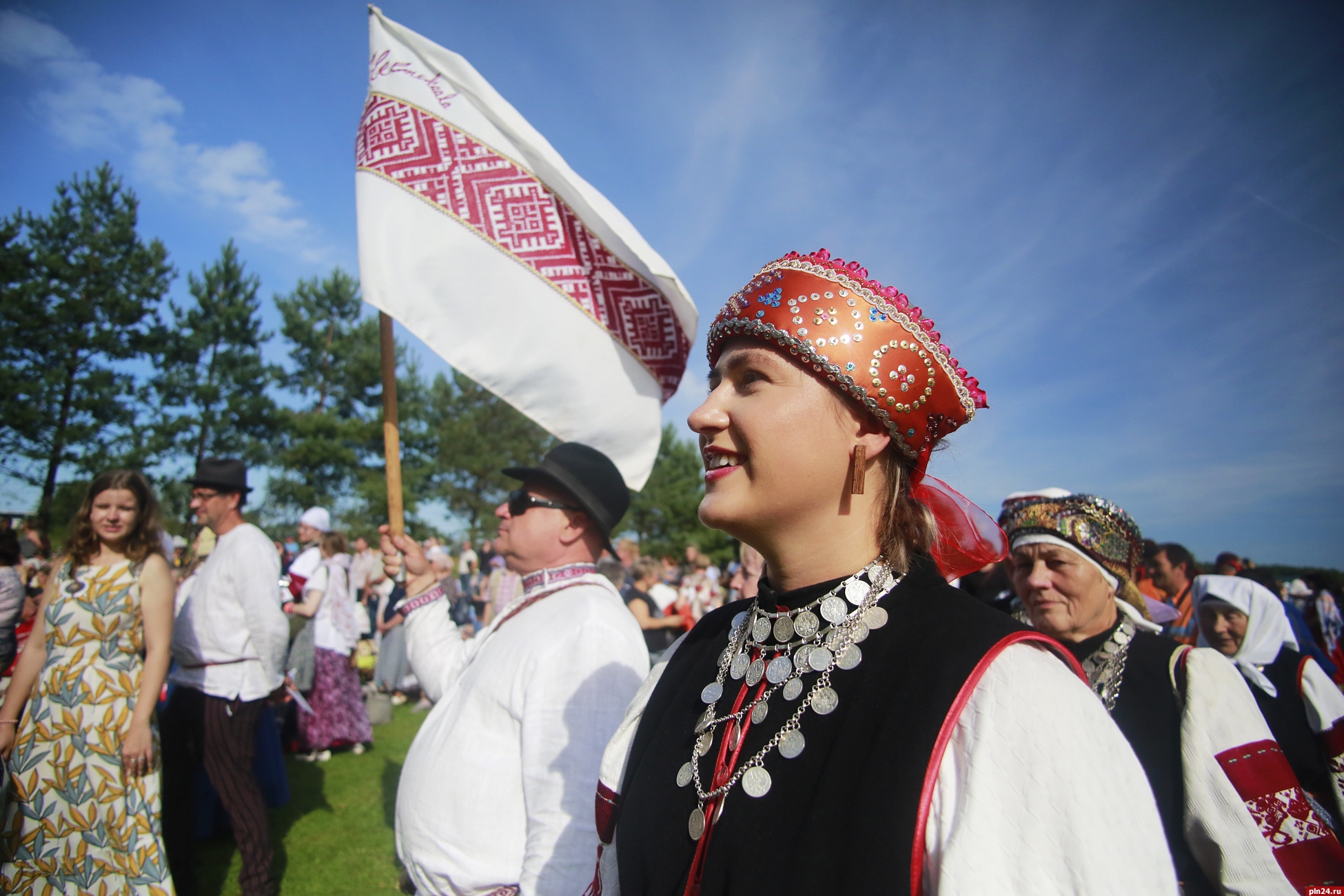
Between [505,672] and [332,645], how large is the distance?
20.6 feet

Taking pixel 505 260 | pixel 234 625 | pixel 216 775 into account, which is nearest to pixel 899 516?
pixel 505 260

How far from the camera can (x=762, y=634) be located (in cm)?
147

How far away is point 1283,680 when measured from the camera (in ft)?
11.8

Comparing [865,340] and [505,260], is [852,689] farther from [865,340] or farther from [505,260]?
[505,260]

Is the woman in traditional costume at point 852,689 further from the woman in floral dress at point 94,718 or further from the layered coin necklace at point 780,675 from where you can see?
the woman in floral dress at point 94,718

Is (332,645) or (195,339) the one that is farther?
(195,339)

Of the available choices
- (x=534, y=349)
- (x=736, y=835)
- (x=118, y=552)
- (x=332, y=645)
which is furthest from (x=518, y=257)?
(x=332, y=645)

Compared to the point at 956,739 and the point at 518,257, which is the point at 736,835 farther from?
the point at 518,257

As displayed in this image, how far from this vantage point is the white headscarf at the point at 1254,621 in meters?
3.97

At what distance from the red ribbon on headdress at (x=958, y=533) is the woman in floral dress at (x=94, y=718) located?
3907 mm

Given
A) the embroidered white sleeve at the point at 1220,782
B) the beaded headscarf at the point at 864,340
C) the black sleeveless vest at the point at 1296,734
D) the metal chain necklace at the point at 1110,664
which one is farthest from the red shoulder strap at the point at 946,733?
the black sleeveless vest at the point at 1296,734

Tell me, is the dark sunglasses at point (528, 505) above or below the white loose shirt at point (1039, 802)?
above

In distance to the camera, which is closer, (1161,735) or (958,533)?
(958,533)

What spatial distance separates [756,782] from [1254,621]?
4.49 meters
